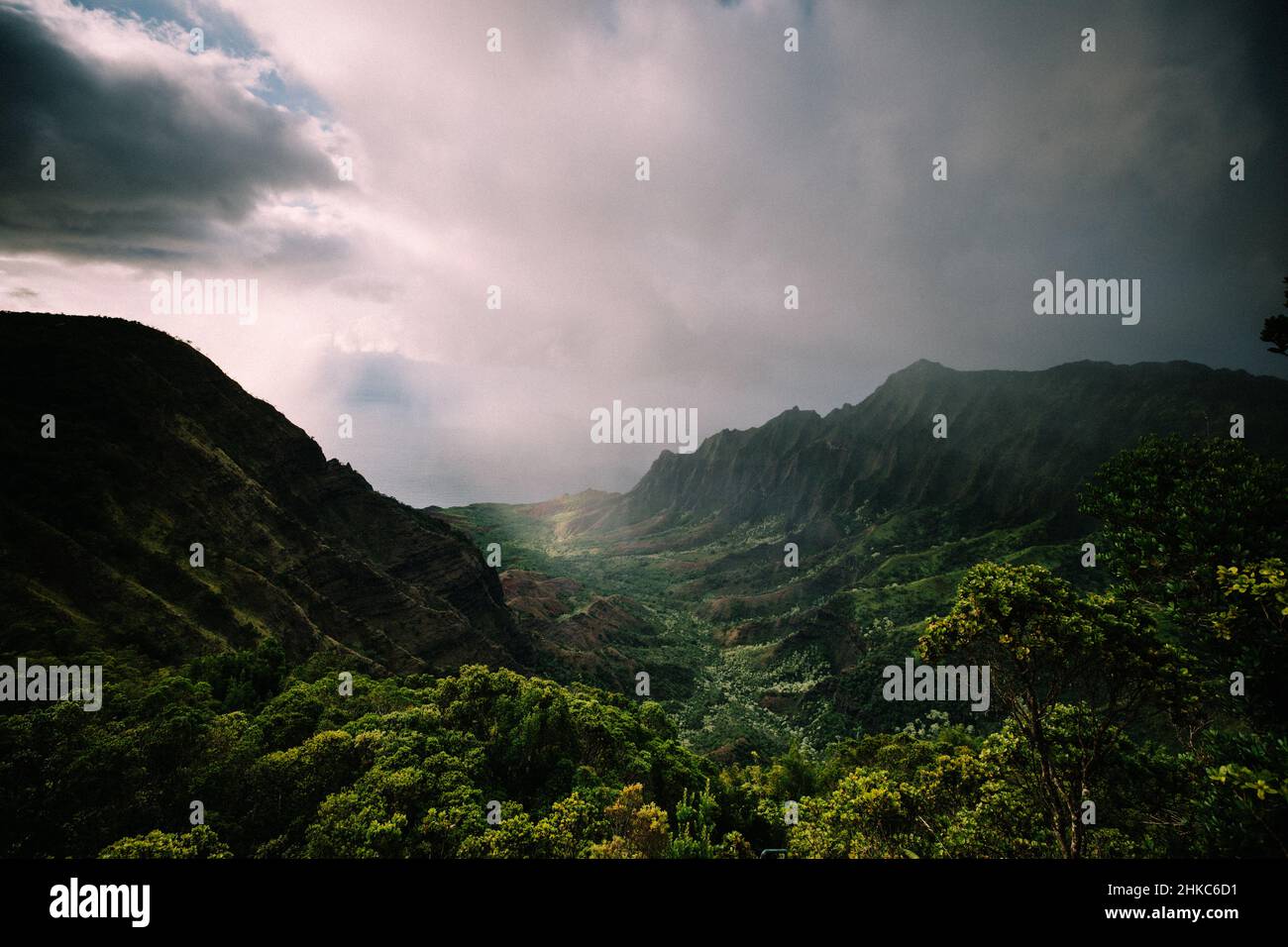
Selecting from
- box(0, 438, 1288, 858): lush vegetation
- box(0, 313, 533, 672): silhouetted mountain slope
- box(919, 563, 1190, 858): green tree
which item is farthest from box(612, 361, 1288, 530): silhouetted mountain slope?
box(0, 313, 533, 672): silhouetted mountain slope

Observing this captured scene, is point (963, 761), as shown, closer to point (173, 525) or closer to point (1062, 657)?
point (1062, 657)

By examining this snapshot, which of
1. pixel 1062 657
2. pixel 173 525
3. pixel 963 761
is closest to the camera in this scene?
pixel 1062 657

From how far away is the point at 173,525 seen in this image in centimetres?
3997

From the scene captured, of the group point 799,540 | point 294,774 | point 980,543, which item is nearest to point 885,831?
point 294,774

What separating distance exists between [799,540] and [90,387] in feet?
612

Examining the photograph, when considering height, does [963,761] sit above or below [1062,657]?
below

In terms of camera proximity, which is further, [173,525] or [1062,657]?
[173,525]

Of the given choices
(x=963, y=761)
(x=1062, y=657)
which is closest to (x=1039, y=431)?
(x=963, y=761)

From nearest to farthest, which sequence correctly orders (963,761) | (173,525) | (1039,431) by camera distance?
(963,761) → (173,525) → (1039,431)

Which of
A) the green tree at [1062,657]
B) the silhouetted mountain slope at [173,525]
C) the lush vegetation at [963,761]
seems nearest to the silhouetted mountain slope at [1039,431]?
the lush vegetation at [963,761]

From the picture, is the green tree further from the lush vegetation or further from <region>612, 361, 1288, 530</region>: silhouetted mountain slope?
<region>612, 361, 1288, 530</region>: silhouetted mountain slope

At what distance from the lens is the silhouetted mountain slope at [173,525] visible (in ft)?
103

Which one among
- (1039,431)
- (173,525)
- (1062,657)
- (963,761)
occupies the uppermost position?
(1039,431)
